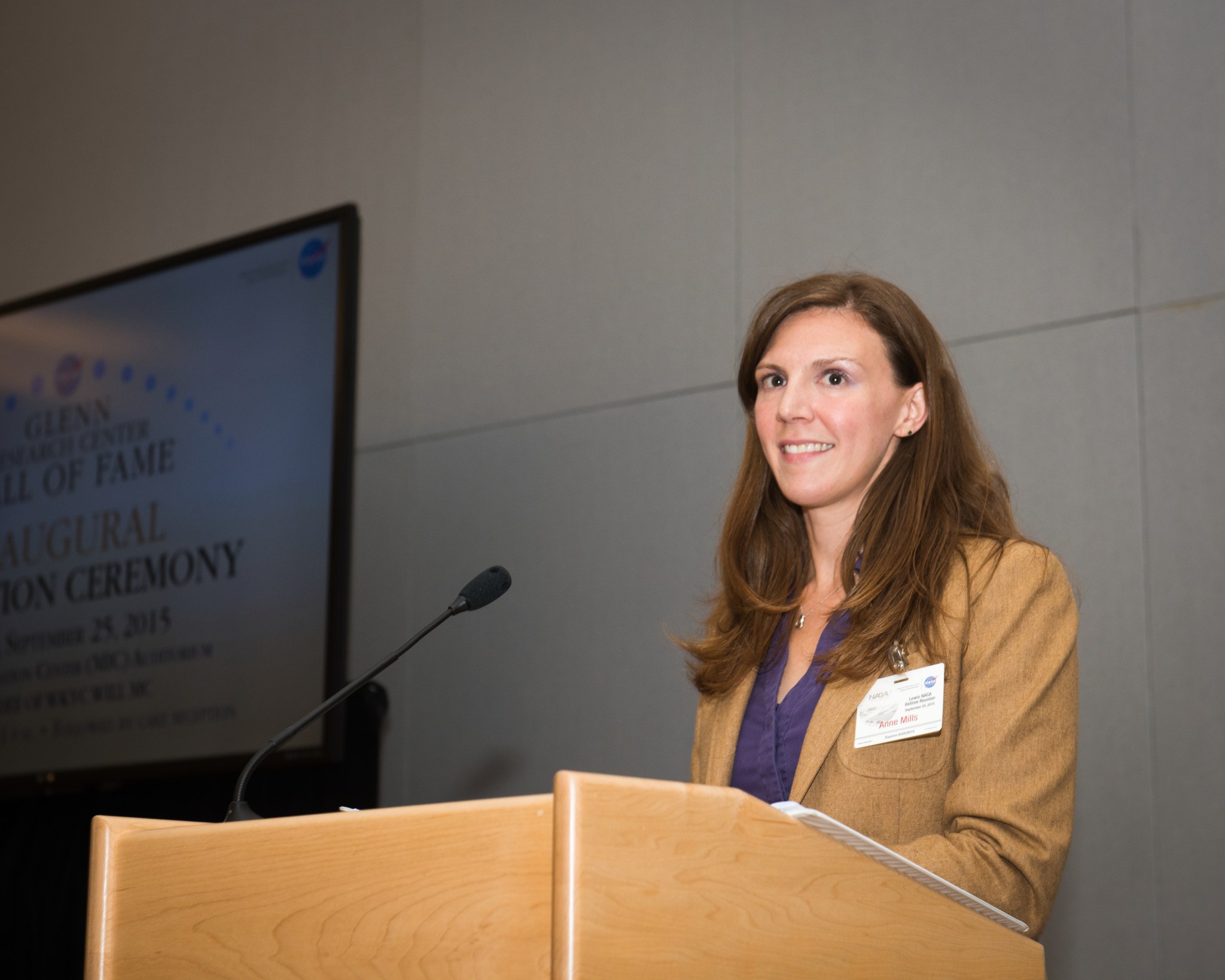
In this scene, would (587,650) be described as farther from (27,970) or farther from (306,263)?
(27,970)

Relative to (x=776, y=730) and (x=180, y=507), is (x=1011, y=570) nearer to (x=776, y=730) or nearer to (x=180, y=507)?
(x=776, y=730)

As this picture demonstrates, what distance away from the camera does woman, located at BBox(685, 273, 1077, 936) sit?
155 centimetres

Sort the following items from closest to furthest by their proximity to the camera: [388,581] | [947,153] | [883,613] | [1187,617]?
[883,613]
[1187,617]
[947,153]
[388,581]

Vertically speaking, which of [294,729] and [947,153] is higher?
[947,153]

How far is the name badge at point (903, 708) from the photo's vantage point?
1.62 metres

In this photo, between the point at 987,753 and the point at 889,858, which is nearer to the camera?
the point at 889,858

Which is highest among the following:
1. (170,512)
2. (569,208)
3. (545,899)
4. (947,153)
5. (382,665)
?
(569,208)

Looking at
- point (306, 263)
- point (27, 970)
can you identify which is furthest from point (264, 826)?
point (27, 970)

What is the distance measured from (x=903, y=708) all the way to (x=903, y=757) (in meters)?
0.07

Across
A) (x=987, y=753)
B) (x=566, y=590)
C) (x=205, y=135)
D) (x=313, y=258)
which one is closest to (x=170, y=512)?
(x=313, y=258)

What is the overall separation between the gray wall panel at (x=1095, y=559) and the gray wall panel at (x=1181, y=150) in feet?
0.47

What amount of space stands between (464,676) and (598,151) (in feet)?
4.67

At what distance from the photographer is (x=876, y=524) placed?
6.31 ft

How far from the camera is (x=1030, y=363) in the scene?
110 inches
